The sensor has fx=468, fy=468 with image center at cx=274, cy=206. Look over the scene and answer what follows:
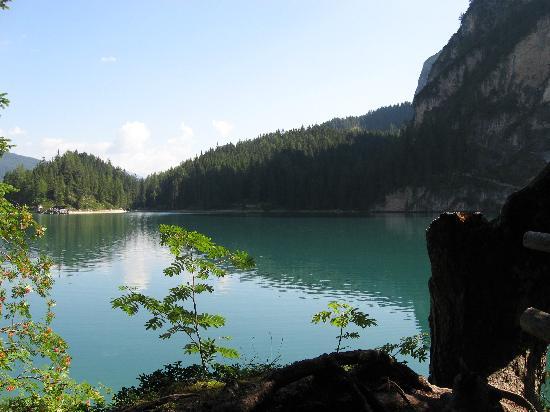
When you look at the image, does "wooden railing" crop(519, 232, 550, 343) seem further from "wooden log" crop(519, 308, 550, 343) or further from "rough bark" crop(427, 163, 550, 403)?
"rough bark" crop(427, 163, 550, 403)

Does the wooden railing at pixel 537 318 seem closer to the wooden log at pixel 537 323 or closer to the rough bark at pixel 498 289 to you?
the wooden log at pixel 537 323

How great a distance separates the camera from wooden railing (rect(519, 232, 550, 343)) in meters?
4.19

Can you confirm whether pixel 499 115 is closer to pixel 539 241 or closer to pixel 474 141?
pixel 474 141

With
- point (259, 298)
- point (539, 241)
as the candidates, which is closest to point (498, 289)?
point (539, 241)

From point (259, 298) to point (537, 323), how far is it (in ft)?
111

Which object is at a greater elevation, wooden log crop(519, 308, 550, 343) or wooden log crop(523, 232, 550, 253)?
wooden log crop(523, 232, 550, 253)

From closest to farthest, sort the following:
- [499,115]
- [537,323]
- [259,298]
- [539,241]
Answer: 1. [537,323]
2. [539,241]
3. [259,298]
4. [499,115]

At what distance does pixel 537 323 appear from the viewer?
4.29 meters

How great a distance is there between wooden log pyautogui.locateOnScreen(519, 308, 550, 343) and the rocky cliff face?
160 m

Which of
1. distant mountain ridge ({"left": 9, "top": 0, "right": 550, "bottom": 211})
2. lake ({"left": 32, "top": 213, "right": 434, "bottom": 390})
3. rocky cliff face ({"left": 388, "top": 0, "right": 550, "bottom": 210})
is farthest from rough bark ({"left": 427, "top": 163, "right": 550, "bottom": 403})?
distant mountain ridge ({"left": 9, "top": 0, "right": 550, "bottom": 211})

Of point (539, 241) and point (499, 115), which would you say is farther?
point (499, 115)

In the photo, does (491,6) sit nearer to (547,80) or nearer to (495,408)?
(547,80)

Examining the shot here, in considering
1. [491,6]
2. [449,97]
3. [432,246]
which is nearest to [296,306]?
[432,246]

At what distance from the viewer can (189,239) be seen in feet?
31.2
